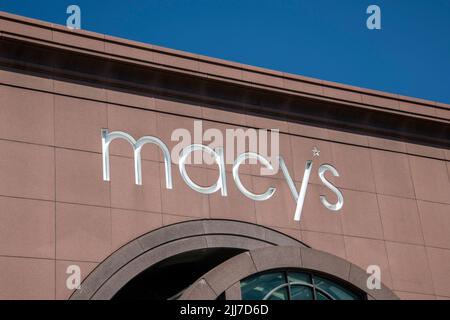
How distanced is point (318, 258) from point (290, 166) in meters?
2.99

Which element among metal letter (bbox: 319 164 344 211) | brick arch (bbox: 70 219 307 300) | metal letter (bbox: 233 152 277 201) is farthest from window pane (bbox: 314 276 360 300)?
metal letter (bbox: 319 164 344 211)

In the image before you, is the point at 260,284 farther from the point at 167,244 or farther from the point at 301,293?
the point at 167,244

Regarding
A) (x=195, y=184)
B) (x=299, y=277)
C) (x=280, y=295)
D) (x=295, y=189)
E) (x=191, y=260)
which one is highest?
(x=295, y=189)

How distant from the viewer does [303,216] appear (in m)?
21.2

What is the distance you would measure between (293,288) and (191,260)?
2.29 m

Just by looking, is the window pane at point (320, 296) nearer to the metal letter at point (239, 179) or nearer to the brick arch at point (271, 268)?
the brick arch at point (271, 268)

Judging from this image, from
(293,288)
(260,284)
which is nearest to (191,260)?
(260,284)

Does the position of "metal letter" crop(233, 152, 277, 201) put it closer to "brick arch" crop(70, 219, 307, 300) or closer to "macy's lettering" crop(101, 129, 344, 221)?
"macy's lettering" crop(101, 129, 344, 221)

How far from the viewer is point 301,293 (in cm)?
1903

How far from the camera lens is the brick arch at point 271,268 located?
58.6 feet

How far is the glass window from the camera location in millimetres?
18578

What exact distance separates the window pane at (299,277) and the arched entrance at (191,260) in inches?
9.2

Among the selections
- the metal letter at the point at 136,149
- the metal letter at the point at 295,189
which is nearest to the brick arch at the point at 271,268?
the metal letter at the point at 295,189
